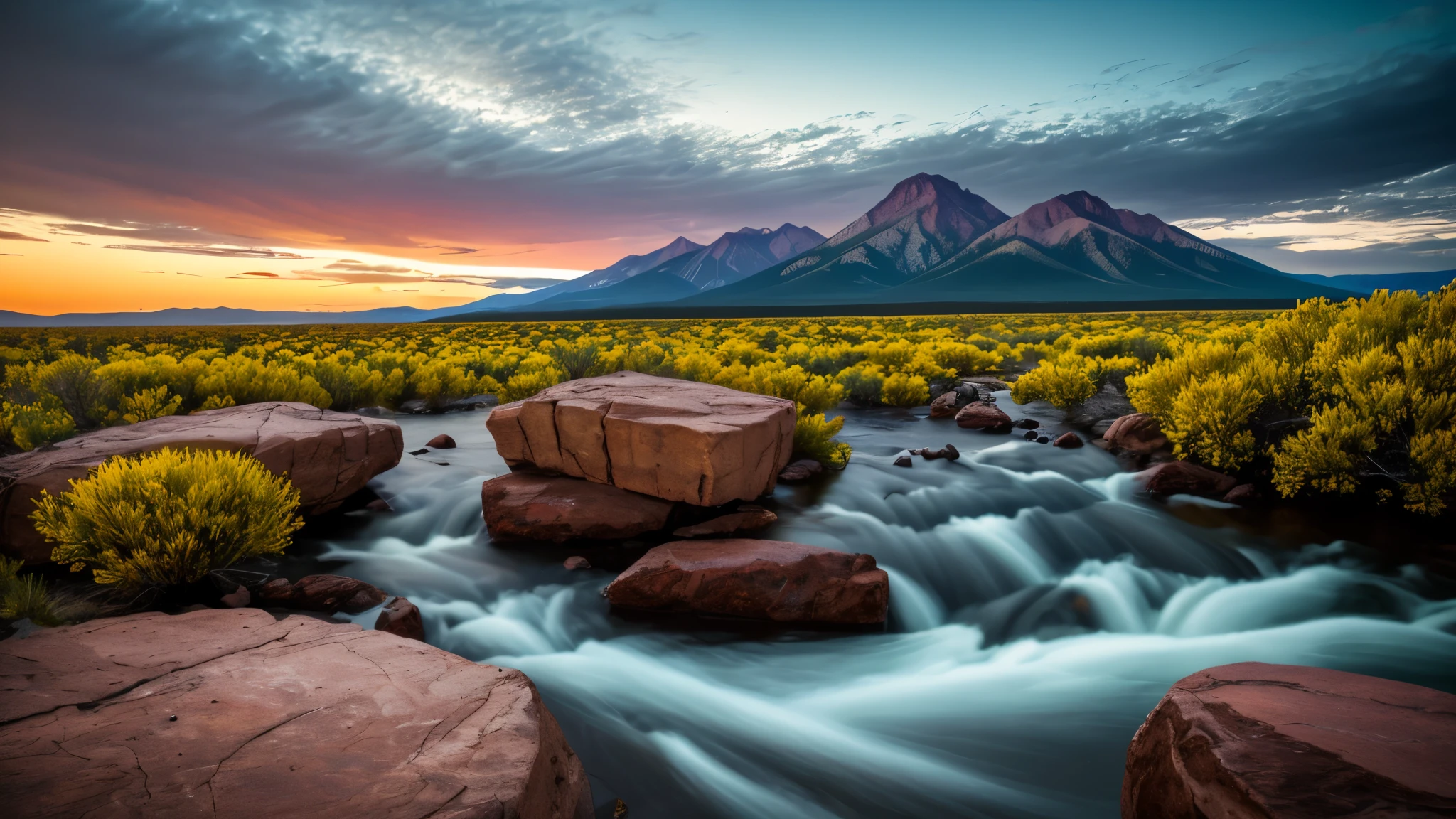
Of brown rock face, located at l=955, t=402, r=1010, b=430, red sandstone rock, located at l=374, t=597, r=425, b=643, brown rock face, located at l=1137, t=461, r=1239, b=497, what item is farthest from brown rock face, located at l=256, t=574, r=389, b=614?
brown rock face, located at l=955, t=402, r=1010, b=430

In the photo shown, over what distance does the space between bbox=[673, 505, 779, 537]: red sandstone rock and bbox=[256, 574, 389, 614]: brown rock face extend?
3.14 metres

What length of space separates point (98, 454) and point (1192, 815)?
29.4ft

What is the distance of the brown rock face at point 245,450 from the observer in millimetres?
5664

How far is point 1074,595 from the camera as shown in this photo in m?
6.47

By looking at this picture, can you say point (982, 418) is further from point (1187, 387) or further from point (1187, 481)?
point (1187, 481)

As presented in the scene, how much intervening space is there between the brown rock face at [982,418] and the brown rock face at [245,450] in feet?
34.3

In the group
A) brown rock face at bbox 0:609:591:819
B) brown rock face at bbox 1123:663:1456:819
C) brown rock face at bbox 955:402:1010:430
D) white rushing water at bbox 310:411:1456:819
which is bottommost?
white rushing water at bbox 310:411:1456:819

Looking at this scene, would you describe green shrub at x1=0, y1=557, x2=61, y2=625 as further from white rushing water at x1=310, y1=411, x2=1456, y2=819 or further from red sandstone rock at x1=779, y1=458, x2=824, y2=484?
red sandstone rock at x1=779, y1=458, x2=824, y2=484

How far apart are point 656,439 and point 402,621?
2.99 metres

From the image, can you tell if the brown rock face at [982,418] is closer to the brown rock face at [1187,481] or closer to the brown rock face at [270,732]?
the brown rock face at [1187,481]

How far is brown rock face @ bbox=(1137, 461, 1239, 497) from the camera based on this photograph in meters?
8.50

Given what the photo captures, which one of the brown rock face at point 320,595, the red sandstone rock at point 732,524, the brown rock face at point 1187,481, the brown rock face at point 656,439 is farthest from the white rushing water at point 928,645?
the brown rock face at point 656,439

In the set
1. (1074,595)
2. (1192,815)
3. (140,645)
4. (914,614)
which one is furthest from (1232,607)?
(140,645)

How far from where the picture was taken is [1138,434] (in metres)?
10.6
